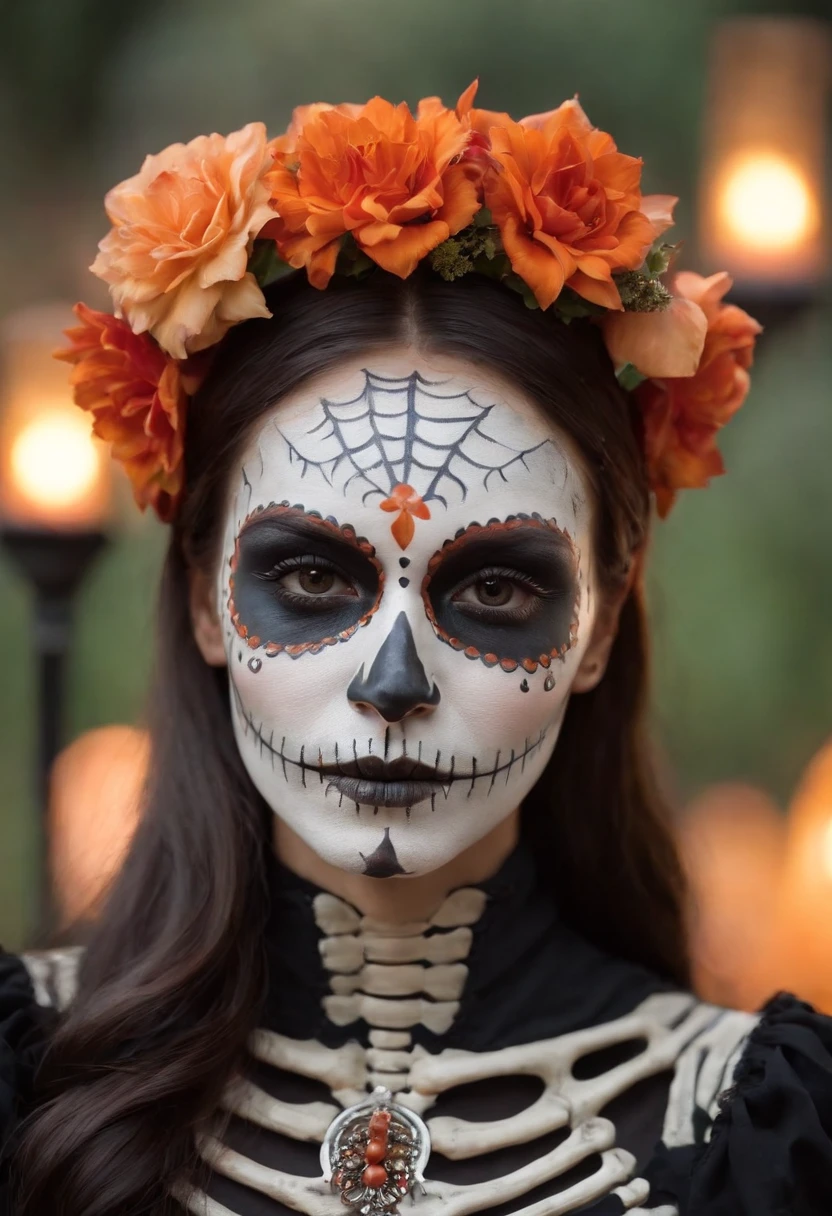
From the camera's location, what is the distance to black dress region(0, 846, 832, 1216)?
2.43 metres

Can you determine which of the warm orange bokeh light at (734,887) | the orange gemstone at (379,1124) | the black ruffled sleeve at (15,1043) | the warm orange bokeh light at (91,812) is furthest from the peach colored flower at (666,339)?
the black ruffled sleeve at (15,1043)

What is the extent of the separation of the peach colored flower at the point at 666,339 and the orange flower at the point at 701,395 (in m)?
0.11

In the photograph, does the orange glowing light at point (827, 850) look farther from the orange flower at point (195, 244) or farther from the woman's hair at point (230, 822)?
the orange flower at point (195, 244)

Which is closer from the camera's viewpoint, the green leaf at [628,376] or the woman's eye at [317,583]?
the woman's eye at [317,583]

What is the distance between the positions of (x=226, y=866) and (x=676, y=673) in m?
3.38

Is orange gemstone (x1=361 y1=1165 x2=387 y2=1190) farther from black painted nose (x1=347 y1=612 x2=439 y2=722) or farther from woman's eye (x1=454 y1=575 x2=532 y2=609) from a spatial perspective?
woman's eye (x1=454 y1=575 x2=532 y2=609)

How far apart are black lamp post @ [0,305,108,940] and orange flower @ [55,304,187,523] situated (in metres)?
1.10

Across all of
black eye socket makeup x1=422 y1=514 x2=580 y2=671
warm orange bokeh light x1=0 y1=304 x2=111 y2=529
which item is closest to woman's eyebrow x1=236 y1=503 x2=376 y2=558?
black eye socket makeup x1=422 y1=514 x2=580 y2=671

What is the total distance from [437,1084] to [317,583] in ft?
2.49

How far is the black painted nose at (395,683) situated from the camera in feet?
7.72

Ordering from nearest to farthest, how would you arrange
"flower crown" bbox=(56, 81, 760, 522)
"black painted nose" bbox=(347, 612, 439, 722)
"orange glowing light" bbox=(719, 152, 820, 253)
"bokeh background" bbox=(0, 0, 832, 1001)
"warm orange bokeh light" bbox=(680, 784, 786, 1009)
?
"black painted nose" bbox=(347, 612, 439, 722)
"flower crown" bbox=(56, 81, 760, 522)
"warm orange bokeh light" bbox=(680, 784, 786, 1009)
"orange glowing light" bbox=(719, 152, 820, 253)
"bokeh background" bbox=(0, 0, 832, 1001)

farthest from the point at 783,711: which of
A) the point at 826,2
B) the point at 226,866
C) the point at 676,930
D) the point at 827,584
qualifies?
the point at 226,866

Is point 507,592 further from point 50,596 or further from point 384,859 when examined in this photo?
point 50,596

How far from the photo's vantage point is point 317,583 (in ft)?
8.28
